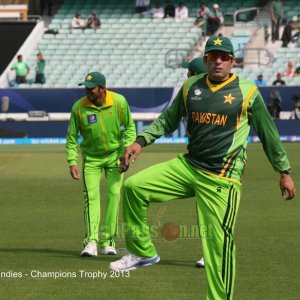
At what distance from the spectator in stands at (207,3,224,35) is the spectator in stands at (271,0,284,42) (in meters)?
2.06

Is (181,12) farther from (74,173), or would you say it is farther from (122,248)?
(74,173)

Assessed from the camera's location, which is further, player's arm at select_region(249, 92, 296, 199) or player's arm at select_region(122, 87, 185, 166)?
player's arm at select_region(122, 87, 185, 166)

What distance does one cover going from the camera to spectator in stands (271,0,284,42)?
134 feet

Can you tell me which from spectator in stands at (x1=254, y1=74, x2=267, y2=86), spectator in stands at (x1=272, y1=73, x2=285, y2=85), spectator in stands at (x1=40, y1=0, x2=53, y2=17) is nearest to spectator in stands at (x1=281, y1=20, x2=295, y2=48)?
spectator in stands at (x1=272, y1=73, x2=285, y2=85)

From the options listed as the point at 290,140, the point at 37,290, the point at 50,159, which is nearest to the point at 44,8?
the point at 290,140

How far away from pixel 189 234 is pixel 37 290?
160 inches

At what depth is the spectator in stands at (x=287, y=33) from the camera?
4012cm

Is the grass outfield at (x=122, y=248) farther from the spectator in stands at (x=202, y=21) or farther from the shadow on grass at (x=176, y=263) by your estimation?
the spectator in stands at (x=202, y=21)

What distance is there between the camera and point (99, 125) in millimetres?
11375

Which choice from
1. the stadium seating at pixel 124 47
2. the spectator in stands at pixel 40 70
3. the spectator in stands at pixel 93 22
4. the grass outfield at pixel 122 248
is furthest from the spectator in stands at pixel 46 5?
the grass outfield at pixel 122 248

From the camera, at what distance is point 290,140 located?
1242 inches

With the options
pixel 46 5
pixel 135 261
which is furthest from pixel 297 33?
pixel 135 261

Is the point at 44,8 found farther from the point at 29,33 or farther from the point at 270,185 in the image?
the point at 270,185

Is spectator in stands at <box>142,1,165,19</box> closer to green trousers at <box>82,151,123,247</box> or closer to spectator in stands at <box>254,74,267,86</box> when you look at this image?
spectator in stands at <box>254,74,267,86</box>
